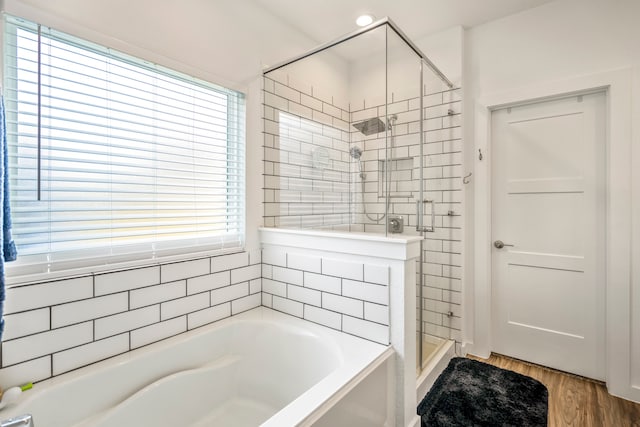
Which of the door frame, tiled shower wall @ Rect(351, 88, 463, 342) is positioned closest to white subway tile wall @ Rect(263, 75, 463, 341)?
tiled shower wall @ Rect(351, 88, 463, 342)

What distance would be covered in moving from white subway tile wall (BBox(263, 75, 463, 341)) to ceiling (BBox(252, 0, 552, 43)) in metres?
0.48

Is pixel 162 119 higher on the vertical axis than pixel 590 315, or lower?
higher

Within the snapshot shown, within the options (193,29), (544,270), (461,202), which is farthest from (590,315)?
(193,29)

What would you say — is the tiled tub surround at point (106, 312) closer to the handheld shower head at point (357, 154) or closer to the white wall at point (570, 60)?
the handheld shower head at point (357, 154)

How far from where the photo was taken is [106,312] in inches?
54.2

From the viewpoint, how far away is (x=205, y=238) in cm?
180

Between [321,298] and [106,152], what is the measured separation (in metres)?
1.29

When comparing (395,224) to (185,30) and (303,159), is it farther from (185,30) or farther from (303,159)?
(185,30)

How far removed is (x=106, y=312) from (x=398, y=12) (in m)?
2.60

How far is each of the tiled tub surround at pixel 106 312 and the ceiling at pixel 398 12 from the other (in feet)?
5.79

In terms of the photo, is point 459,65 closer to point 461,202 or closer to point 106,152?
point 461,202

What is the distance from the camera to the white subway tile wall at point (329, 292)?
1543 mm

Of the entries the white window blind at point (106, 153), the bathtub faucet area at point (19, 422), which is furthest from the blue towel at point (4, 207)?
the bathtub faucet area at point (19, 422)

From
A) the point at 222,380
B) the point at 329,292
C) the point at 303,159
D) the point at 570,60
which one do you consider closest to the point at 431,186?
the point at 303,159
